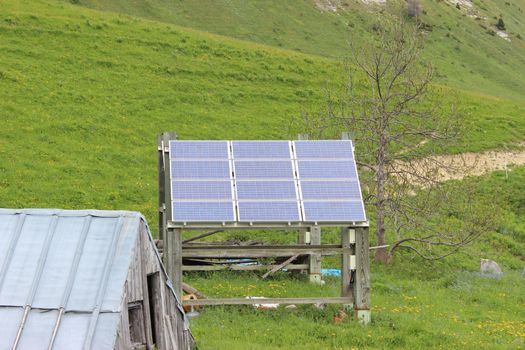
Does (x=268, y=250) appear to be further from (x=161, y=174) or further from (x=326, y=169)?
(x=161, y=174)

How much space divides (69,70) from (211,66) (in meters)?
10.3

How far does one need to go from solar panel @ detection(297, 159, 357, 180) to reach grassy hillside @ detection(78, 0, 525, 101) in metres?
57.1

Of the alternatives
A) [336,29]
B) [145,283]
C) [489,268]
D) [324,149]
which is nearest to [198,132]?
[489,268]

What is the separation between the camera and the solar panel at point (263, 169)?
2139 centimetres

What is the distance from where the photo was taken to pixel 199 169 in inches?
839

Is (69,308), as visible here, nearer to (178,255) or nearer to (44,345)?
(44,345)

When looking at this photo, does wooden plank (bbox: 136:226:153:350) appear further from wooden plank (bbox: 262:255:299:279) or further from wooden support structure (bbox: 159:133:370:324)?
wooden plank (bbox: 262:255:299:279)

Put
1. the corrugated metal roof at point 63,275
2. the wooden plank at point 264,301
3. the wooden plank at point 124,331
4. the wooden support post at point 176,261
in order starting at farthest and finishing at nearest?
the wooden support post at point 176,261, the wooden plank at point 264,301, the wooden plank at point 124,331, the corrugated metal roof at point 63,275

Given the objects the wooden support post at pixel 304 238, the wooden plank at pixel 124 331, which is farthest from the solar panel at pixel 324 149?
the wooden plank at pixel 124 331

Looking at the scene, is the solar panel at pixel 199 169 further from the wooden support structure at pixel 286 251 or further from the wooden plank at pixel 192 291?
the wooden plank at pixel 192 291

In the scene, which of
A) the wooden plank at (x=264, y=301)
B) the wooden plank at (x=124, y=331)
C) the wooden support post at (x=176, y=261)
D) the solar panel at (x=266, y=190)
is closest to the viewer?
the wooden plank at (x=124, y=331)

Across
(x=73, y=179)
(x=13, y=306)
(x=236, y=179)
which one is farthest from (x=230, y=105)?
(x=13, y=306)

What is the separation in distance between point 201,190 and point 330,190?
3194 millimetres

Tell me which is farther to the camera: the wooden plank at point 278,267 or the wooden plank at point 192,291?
the wooden plank at point 278,267
